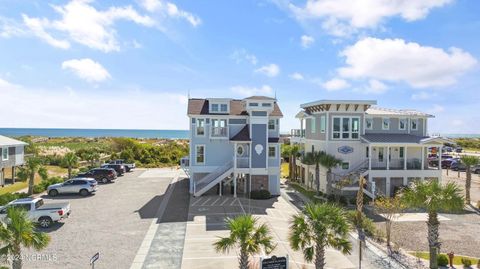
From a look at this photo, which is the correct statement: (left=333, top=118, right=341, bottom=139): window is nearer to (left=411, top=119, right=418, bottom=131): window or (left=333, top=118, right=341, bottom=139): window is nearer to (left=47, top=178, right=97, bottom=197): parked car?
(left=411, top=119, right=418, bottom=131): window

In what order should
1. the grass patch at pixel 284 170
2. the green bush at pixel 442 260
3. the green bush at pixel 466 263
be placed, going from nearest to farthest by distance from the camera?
the green bush at pixel 442 260, the green bush at pixel 466 263, the grass patch at pixel 284 170

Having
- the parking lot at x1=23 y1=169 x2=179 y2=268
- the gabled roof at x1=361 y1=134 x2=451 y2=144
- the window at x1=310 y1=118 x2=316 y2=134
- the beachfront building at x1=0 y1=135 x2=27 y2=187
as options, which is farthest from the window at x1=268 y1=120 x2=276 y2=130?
the beachfront building at x1=0 y1=135 x2=27 y2=187

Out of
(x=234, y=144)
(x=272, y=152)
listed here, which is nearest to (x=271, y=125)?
(x=272, y=152)

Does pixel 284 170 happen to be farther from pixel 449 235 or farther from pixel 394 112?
pixel 449 235

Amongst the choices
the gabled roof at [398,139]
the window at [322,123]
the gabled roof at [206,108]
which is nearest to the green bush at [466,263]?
the gabled roof at [398,139]

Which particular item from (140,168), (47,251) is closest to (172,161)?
(140,168)

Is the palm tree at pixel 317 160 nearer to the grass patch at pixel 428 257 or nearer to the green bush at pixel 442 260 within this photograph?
the grass patch at pixel 428 257
